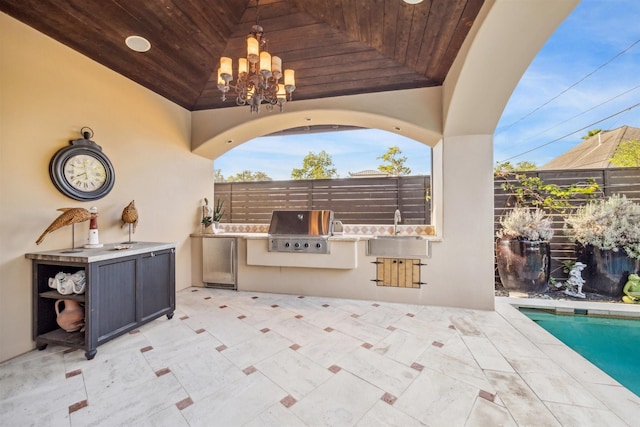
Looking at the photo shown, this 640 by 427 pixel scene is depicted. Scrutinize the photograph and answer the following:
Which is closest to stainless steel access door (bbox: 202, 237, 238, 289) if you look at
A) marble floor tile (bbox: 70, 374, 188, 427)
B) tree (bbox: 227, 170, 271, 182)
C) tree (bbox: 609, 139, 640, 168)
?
tree (bbox: 227, 170, 271, 182)

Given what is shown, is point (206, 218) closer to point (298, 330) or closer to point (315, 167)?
point (315, 167)

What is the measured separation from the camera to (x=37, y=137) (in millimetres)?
2391

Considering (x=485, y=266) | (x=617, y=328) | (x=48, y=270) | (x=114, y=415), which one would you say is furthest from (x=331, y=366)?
(x=617, y=328)

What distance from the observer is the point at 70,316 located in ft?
7.69

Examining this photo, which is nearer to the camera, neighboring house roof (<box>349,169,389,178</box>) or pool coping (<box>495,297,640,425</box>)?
pool coping (<box>495,297,640,425</box>)

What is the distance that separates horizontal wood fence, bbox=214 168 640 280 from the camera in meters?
4.21

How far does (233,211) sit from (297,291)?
2.23m

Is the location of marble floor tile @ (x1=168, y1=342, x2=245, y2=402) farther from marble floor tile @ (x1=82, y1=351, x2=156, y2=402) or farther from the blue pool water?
the blue pool water

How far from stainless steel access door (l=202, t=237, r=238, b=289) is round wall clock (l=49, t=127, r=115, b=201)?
5.57 feet

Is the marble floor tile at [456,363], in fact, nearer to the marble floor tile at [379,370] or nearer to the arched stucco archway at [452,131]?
the marble floor tile at [379,370]

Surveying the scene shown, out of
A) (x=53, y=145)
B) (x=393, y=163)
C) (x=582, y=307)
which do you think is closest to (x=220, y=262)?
(x=53, y=145)

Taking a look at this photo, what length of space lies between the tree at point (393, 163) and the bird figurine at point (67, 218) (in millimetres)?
4539

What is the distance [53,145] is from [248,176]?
332cm

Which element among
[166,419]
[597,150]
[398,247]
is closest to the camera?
[166,419]
